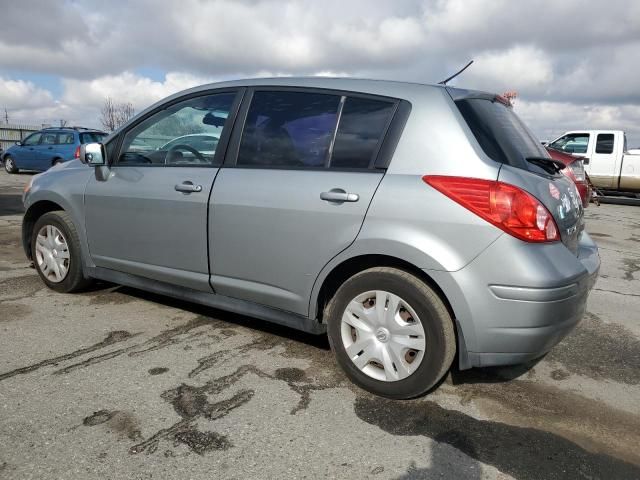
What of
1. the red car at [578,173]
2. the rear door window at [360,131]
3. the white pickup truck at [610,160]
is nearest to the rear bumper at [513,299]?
the rear door window at [360,131]

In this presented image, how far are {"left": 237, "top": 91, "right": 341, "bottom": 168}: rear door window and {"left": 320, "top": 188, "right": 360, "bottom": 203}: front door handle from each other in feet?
0.74

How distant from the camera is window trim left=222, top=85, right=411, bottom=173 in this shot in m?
2.88

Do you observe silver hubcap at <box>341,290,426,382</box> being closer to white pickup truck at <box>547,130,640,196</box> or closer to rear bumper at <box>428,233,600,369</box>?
rear bumper at <box>428,233,600,369</box>

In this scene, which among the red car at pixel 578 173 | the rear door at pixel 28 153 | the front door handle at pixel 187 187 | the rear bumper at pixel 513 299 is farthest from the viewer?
the rear door at pixel 28 153

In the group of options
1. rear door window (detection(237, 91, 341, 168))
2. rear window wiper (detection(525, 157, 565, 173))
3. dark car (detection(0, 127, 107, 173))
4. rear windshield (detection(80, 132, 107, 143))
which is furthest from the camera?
dark car (detection(0, 127, 107, 173))

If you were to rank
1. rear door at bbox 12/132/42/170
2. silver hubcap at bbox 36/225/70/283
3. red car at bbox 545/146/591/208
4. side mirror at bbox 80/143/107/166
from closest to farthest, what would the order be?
side mirror at bbox 80/143/107/166
silver hubcap at bbox 36/225/70/283
red car at bbox 545/146/591/208
rear door at bbox 12/132/42/170

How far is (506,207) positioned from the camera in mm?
2559

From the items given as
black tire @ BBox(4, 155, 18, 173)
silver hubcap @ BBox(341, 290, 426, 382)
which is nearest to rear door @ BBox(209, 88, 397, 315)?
silver hubcap @ BBox(341, 290, 426, 382)

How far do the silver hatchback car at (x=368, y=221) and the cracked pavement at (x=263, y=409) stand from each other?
29 centimetres

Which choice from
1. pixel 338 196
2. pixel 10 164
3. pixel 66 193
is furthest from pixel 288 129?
pixel 10 164

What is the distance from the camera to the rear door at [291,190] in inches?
115

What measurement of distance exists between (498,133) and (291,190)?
1.18 metres

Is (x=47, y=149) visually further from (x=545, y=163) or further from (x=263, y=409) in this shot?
(x=545, y=163)

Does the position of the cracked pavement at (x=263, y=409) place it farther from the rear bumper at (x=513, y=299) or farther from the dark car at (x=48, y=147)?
the dark car at (x=48, y=147)
